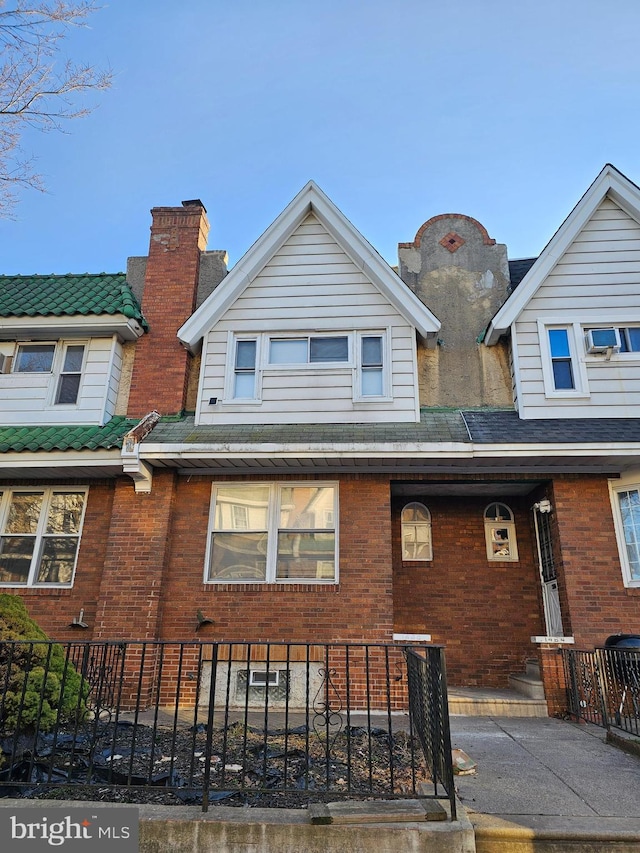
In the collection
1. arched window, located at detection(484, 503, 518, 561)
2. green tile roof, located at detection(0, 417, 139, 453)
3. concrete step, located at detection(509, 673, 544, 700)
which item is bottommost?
concrete step, located at detection(509, 673, 544, 700)

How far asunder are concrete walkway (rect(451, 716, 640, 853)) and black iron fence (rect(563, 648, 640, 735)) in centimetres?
37

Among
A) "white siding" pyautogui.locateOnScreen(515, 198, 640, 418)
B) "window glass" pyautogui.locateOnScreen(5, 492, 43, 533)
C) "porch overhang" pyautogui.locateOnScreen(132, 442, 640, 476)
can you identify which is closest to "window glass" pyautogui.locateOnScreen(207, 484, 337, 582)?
"porch overhang" pyautogui.locateOnScreen(132, 442, 640, 476)

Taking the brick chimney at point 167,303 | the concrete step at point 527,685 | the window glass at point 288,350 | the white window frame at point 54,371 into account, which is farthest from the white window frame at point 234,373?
the concrete step at point 527,685

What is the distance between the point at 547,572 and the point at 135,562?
22.9ft

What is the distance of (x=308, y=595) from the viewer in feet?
29.3

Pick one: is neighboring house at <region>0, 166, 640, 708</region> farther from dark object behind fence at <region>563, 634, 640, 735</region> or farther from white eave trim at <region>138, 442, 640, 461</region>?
dark object behind fence at <region>563, 634, 640, 735</region>

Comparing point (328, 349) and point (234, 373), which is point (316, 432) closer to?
point (328, 349)

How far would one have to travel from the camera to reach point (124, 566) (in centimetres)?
920

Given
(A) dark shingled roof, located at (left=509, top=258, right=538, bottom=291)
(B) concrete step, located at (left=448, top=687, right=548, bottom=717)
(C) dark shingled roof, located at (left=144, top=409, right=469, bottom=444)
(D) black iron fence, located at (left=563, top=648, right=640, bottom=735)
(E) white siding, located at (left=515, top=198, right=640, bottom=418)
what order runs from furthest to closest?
(A) dark shingled roof, located at (left=509, top=258, right=538, bottom=291), (E) white siding, located at (left=515, top=198, right=640, bottom=418), (C) dark shingled roof, located at (left=144, top=409, right=469, bottom=444), (B) concrete step, located at (left=448, top=687, right=548, bottom=717), (D) black iron fence, located at (left=563, top=648, right=640, bottom=735)

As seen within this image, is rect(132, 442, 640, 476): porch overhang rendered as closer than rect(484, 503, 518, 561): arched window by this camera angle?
Yes

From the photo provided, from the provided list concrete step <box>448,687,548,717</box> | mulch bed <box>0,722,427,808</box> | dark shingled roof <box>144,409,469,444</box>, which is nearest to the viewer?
mulch bed <box>0,722,427,808</box>

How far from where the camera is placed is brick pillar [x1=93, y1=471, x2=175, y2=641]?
8859 mm

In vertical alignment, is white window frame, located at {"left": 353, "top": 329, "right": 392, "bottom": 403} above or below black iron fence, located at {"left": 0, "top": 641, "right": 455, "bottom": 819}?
above

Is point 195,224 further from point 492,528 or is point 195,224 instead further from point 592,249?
point 492,528
